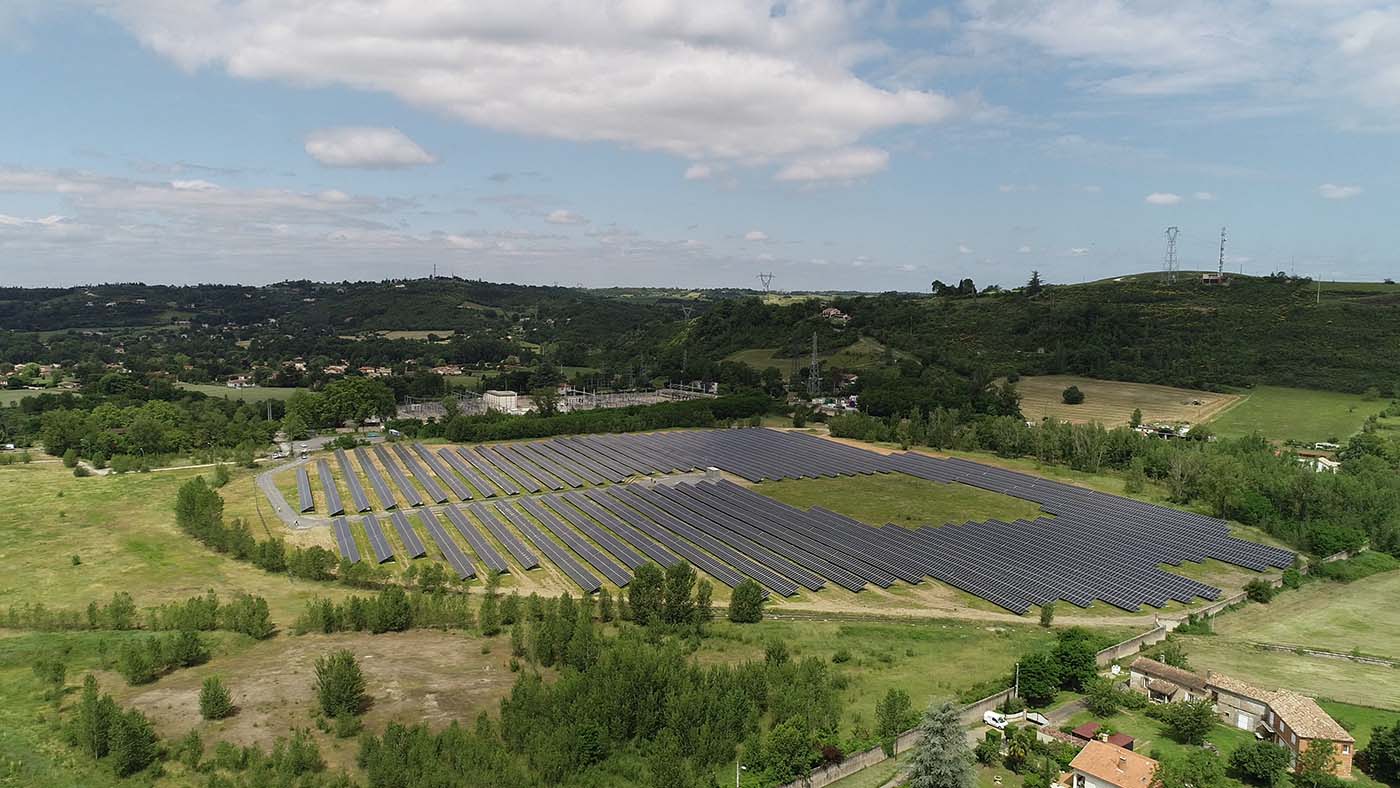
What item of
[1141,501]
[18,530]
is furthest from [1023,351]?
[18,530]

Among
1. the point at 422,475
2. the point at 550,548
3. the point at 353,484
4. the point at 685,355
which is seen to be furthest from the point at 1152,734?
the point at 685,355

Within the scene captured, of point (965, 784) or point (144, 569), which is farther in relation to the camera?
point (144, 569)

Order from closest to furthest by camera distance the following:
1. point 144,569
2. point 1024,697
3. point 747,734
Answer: point 747,734 < point 1024,697 < point 144,569

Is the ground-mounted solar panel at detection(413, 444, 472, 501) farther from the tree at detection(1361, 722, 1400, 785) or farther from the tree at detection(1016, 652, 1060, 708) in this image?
the tree at detection(1361, 722, 1400, 785)

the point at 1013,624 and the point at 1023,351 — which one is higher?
the point at 1023,351

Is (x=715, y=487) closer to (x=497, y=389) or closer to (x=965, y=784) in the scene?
(x=965, y=784)

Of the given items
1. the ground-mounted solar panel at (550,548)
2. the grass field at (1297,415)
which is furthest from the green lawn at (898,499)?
the grass field at (1297,415)

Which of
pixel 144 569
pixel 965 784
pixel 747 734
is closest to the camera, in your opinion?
pixel 965 784

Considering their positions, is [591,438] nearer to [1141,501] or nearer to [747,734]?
[1141,501]
